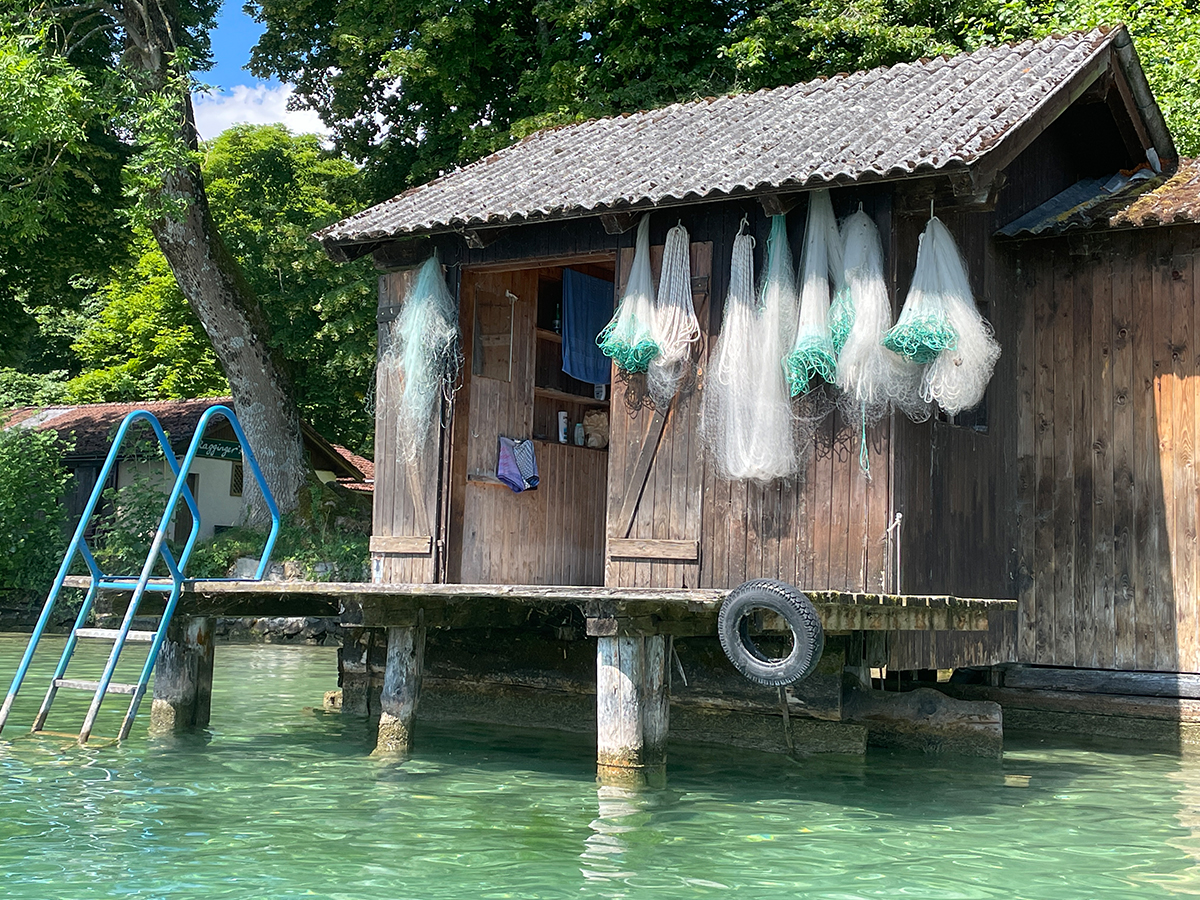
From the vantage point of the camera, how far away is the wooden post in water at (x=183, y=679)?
419 inches

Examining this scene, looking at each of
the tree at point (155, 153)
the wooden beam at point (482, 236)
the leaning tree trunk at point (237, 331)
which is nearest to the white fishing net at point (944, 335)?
the wooden beam at point (482, 236)

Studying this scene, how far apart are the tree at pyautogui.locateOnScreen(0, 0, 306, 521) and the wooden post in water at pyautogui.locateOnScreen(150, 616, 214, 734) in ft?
29.0

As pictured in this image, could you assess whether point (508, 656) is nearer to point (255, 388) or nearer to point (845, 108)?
point (845, 108)

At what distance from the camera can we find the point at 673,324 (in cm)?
976

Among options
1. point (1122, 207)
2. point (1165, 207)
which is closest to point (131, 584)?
point (1122, 207)

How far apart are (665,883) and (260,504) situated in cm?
1934

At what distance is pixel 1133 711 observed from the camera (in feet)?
36.0

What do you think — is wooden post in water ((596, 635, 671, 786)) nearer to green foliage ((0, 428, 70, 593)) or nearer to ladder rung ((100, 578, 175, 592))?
ladder rung ((100, 578, 175, 592))

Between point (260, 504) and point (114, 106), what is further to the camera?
point (260, 504)

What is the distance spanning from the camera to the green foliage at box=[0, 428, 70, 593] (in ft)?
80.0

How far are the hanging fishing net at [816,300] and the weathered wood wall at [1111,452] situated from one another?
9.41 ft

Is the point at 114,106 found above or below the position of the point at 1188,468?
above

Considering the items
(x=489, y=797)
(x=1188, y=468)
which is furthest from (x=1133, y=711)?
(x=489, y=797)

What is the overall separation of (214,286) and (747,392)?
1308cm
